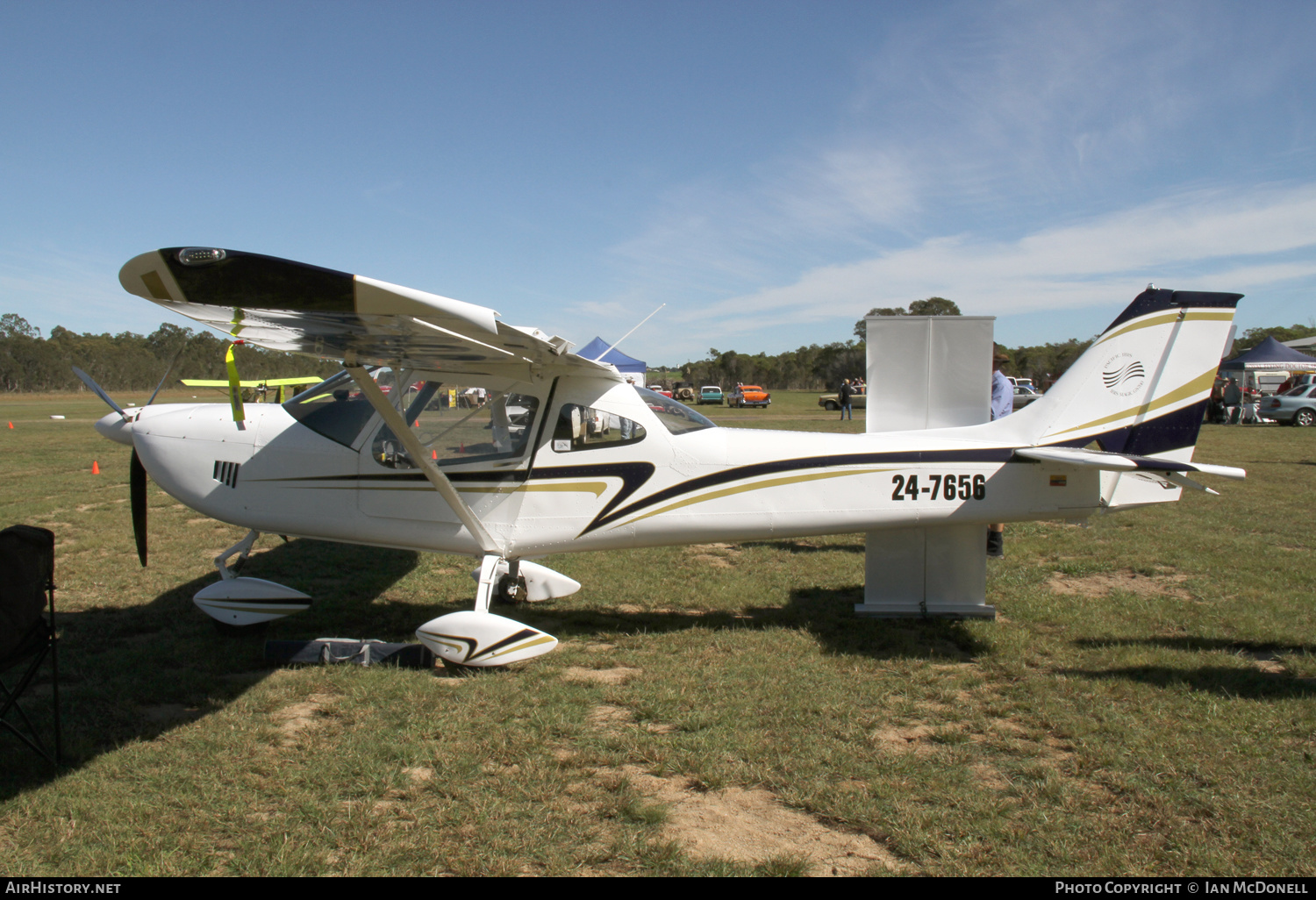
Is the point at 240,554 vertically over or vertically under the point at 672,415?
under

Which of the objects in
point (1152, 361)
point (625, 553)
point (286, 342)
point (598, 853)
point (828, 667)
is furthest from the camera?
point (625, 553)

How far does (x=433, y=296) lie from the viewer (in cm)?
316

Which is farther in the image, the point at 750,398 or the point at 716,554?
the point at 750,398

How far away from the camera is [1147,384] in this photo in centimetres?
489

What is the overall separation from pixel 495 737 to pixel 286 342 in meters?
2.51

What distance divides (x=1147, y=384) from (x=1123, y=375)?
6.3 inches

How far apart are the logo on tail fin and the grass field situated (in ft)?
5.51

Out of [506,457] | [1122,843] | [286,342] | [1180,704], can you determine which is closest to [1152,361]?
[1180,704]

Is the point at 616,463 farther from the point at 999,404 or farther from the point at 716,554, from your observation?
the point at 999,404

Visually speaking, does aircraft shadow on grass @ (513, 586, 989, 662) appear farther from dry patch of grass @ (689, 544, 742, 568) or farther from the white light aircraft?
dry patch of grass @ (689, 544, 742, 568)

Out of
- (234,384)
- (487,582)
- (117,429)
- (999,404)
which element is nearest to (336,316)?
(234,384)

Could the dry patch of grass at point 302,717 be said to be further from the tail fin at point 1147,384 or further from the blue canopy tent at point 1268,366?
the blue canopy tent at point 1268,366

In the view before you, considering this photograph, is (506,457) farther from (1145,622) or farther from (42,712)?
(1145,622)

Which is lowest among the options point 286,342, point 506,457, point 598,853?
point 598,853
